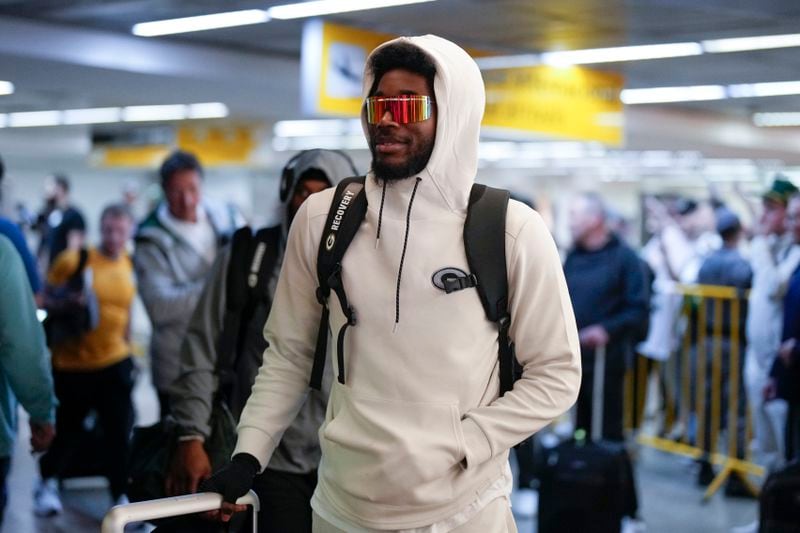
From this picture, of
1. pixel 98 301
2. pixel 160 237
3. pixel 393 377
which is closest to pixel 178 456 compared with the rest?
pixel 393 377

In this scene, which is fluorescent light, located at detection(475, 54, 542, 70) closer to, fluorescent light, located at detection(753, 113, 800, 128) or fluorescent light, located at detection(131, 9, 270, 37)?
fluorescent light, located at detection(131, 9, 270, 37)

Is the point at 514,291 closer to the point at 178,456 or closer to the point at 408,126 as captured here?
the point at 408,126

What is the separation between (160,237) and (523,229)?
2.93 m

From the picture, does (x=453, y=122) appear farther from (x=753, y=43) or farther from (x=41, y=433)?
(x=753, y=43)

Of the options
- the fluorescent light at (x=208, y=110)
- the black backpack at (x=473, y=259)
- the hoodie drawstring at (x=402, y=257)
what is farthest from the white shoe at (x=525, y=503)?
the fluorescent light at (x=208, y=110)

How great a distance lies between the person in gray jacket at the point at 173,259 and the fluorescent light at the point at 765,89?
29.8 feet

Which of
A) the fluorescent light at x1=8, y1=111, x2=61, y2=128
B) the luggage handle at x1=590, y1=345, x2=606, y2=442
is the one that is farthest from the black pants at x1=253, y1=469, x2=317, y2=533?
the fluorescent light at x1=8, y1=111, x2=61, y2=128

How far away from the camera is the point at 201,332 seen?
3.25 metres

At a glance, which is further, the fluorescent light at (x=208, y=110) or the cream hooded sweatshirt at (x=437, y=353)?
the fluorescent light at (x=208, y=110)

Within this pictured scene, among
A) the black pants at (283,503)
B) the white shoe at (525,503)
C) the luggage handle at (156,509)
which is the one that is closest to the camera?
the luggage handle at (156,509)

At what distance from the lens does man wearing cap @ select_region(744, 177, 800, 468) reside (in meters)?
6.78

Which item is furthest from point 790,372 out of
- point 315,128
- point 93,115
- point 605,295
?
point 93,115

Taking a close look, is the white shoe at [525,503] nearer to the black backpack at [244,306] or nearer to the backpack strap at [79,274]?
the backpack strap at [79,274]

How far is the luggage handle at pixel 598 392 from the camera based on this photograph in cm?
685
